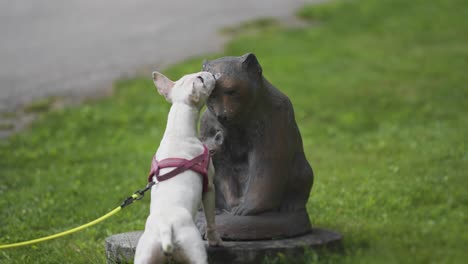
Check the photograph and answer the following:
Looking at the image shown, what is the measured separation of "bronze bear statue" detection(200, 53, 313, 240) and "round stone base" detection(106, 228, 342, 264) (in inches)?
5.0

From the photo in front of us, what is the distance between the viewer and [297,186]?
6.70m

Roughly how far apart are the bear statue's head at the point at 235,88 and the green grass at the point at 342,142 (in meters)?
1.30

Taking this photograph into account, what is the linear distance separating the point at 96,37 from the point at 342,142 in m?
8.41

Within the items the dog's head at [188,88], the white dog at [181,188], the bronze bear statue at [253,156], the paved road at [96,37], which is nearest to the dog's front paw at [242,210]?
the bronze bear statue at [253,156]

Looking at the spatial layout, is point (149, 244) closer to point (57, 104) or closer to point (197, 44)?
point (57, 104)

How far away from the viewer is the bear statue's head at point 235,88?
20.6ft

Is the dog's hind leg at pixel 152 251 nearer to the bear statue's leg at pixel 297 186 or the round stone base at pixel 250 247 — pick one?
the round stone base at pixel 250 247

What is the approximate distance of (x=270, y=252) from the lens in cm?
615

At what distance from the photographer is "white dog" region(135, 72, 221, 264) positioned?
5484 mm

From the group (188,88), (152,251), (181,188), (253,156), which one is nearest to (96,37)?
(253,156)

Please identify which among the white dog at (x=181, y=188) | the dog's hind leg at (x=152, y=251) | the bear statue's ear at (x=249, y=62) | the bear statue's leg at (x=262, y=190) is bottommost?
the bear statue's leg at (x=262, y=190)

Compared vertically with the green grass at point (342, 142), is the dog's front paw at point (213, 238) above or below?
above

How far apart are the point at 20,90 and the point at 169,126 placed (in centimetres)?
1028

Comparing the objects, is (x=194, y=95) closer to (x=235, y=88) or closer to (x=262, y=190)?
(x=235, y=88)
